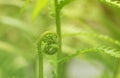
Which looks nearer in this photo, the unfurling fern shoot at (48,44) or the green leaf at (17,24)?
the unfurling fern shoot at (48,44)

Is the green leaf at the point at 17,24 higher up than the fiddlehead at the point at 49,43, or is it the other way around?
the green leaf at the point at 17,24

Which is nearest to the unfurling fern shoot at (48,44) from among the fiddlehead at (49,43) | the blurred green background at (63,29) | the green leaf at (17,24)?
the fiddlehead at (49,43)

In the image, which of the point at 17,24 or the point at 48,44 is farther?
the point at 17,24

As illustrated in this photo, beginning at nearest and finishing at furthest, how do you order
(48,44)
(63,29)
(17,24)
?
(48,44), (17,24), (63,29)

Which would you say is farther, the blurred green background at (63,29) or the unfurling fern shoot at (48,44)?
the blurred green background at (63,29)

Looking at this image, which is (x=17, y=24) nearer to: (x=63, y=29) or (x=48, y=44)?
(x=63, y=29)

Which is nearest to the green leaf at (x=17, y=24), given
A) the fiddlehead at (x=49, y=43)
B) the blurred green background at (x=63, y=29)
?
the blurred green background at (x=63, y=29)

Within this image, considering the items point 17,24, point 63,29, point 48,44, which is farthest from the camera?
point 63,29

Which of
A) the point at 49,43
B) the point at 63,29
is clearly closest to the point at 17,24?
the point at 63,29

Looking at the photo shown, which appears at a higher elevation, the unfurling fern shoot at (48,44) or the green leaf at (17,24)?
the green leaf at (17,24)

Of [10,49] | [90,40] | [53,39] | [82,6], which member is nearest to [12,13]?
[82,6]

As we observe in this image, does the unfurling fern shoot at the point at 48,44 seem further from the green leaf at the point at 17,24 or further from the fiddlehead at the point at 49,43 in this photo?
the green leaf at the point at 17,24

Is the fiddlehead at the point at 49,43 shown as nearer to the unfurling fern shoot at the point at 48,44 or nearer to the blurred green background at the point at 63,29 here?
the unfurling fern shoot at the point at 48,44
